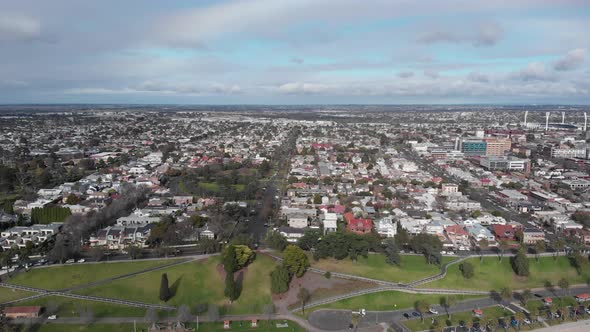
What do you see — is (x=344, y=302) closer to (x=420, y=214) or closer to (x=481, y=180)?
(x=420, y=214)

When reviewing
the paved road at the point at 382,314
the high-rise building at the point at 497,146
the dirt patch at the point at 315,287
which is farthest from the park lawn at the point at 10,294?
the high-rise building at the point at 497,146

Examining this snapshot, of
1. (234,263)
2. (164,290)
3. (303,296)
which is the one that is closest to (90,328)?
(164,290)

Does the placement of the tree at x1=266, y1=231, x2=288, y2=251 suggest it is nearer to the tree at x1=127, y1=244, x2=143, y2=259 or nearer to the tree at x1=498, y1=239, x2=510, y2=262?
the tree at x1=127, y1=244, x2=143, y2=259

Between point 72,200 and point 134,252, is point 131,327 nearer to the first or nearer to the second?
point 134,252

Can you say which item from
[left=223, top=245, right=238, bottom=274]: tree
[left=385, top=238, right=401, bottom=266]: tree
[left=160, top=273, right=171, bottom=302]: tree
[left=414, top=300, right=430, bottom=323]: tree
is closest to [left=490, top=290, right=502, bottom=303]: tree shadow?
[left=414, top=300, right=430, bottom=323]: tree

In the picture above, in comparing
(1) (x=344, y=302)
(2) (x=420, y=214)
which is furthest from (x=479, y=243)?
(1) (x=344, y=302)
